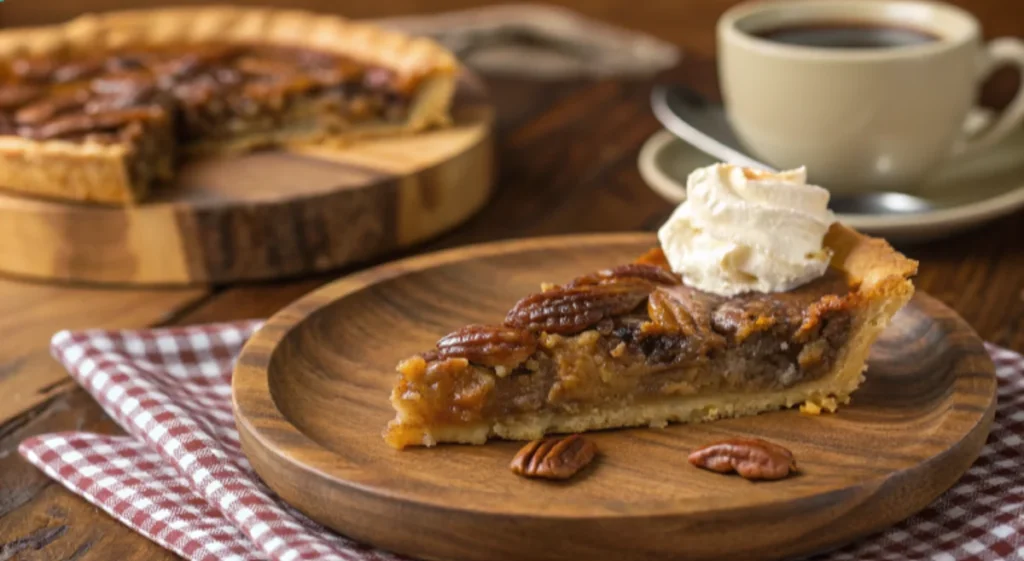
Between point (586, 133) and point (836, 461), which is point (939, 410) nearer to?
point (836, 461)

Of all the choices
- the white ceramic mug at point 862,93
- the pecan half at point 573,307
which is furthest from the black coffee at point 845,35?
the pecan half at point 573,307

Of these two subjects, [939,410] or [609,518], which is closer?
[609,518]

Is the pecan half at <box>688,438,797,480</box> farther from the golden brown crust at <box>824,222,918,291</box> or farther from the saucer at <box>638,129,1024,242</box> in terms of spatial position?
the saucer at <box>638,129,1024,242</box>

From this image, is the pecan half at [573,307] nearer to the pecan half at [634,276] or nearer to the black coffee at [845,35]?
the pecan half at [634,276]

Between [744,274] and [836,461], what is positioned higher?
[744,274]

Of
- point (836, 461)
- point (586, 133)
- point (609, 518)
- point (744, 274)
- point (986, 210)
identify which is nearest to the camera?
point (609, 518)

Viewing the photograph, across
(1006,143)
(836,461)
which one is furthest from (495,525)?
(1006,143)

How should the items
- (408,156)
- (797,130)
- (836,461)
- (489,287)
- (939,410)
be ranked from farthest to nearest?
1. (408,156)
2. (797,130)
3. (489,287)
4. (939,410)
5. (836,461)
